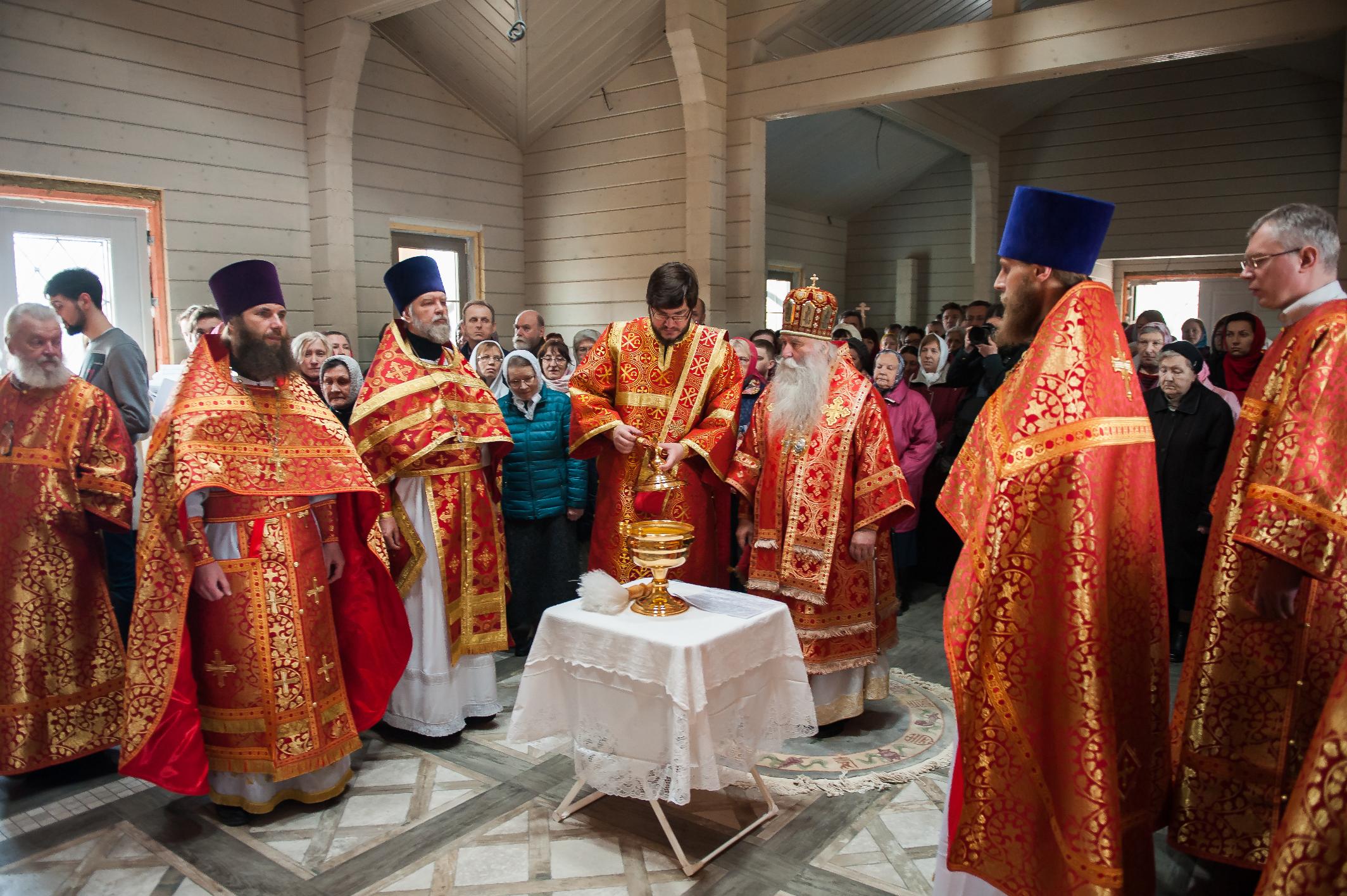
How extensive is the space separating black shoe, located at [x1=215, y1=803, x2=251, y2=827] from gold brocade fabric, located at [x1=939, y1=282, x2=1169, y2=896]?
240 centimetres

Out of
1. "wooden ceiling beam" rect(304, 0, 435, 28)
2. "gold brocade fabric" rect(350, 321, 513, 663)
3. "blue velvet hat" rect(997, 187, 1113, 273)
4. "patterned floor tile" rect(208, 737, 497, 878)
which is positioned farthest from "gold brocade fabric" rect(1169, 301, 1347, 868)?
"wooden ceiling beam" rect(304, 0, 435, 28)

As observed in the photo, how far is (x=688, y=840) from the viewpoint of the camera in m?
2.96

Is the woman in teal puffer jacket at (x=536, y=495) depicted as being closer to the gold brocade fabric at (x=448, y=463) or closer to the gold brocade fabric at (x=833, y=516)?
the gold brocade fabric at (x=448, y=463)

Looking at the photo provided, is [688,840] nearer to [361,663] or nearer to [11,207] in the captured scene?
[361,663]

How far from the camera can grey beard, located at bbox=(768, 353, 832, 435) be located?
147 inches

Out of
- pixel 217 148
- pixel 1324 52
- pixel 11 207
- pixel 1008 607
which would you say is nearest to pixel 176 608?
pixel 1008 607

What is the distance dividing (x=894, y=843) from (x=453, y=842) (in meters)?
1.45

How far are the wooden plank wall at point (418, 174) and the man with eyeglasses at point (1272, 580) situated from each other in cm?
717

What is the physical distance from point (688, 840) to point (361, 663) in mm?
1438

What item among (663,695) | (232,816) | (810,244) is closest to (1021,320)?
(663,695)

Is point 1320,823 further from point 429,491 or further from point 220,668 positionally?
point 429,491

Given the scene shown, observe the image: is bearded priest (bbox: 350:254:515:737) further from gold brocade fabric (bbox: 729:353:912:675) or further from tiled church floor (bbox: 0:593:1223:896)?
gold brocade fabric (bbox: 729:353:912:675)

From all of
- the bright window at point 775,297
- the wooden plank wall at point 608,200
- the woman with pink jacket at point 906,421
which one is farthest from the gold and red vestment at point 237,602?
the bright window at point 775,297

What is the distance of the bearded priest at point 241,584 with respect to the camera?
3.01 m
